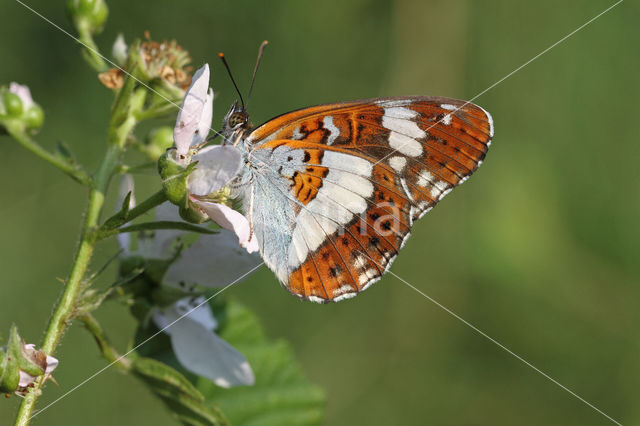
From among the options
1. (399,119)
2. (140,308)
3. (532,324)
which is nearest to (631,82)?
(532,324)

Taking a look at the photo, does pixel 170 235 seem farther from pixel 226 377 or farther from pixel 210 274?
pixel 226 377

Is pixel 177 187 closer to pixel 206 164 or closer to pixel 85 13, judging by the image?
pixel 206 164

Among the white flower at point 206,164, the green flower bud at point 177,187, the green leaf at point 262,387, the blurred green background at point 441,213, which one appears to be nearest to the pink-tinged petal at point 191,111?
the white flower at point 206,164

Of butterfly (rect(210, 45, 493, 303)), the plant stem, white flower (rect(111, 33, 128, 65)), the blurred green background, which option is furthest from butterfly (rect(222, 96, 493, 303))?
the blurred green background

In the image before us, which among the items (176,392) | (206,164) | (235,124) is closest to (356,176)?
(235,124)

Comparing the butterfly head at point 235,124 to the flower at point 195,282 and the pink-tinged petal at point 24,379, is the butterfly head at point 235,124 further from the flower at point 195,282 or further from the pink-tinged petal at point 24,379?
the pink-tinged petal at point 24,379

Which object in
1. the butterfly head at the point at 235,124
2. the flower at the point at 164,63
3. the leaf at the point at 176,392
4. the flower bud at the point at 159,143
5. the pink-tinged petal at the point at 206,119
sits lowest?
the leaf at the point at 176,392
